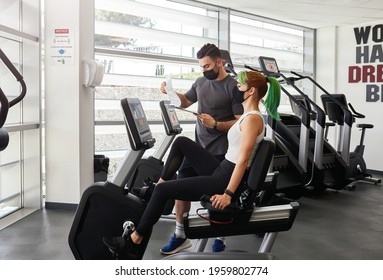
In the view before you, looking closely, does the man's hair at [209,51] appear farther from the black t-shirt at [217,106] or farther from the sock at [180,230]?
A: the sock at [180,230]

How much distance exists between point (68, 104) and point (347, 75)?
575cm

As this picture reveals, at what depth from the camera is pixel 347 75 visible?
8.30m

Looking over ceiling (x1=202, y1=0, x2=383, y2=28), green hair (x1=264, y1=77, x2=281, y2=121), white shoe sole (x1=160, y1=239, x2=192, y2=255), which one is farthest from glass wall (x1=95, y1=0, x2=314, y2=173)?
green hair (x1=264, y1=77, x2=281, y2=121)

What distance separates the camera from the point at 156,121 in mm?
6305

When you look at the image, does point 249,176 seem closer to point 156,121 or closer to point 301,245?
point 301,245

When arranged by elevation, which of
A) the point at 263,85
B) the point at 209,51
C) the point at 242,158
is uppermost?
the point at 209,51

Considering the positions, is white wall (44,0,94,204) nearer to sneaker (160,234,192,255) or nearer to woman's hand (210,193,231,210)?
sneaker (160,234,192,255)

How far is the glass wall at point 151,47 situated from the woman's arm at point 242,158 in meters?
3.40

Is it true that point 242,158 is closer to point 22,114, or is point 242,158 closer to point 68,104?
point 68,104

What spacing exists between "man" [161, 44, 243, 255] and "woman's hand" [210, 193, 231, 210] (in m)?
0.79

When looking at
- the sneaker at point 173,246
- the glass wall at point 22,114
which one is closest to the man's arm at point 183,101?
the sneaker at point 173,246

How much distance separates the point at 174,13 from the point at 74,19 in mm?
2017

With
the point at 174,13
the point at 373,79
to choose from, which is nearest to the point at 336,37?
the point at 373,79

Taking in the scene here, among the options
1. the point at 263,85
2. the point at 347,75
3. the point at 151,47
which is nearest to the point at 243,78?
the point at 263,85
